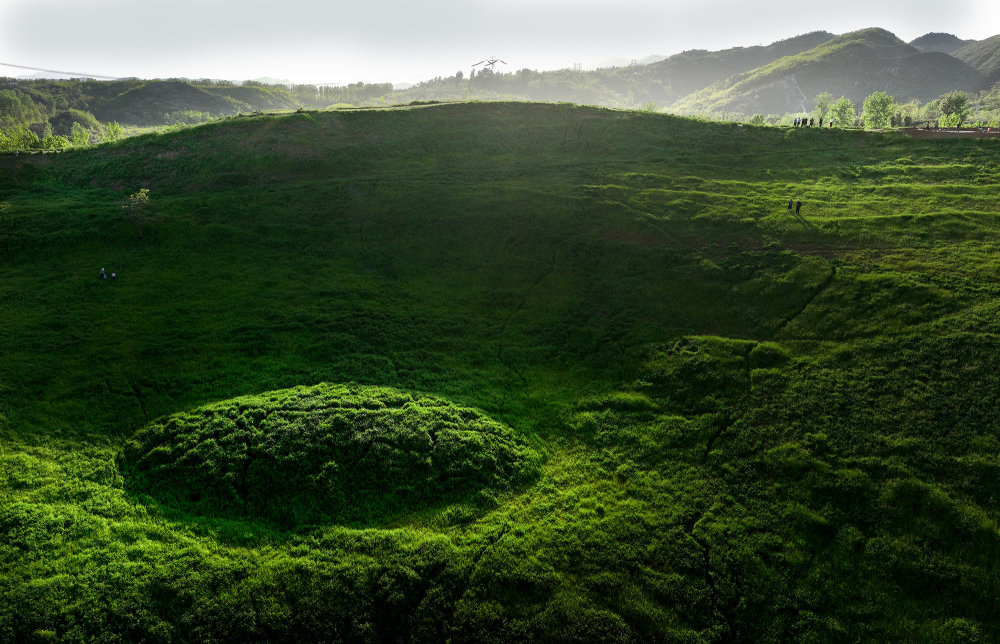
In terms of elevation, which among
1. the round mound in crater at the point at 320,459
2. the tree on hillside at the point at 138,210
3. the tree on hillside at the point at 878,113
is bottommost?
the round mound in crater at the point at 320,459

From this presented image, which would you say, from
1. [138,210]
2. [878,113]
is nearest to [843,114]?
[878,113]

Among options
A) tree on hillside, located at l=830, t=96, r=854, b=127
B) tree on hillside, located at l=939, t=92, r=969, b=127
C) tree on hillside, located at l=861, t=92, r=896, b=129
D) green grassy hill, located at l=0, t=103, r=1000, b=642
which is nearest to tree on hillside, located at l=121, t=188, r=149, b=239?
green grassy hill, located at l=0, t=103, r=1000, b=642

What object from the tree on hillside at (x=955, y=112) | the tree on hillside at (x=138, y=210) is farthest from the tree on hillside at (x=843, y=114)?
the tree on hillside at (x=138, y=210)

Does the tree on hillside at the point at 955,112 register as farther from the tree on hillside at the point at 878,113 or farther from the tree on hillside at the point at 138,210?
the tree on hillside at the point at 138,210

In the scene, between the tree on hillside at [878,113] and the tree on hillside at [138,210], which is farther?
the tree on hillside at [878,113]

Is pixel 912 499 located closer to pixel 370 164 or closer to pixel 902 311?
pixel 902 311
